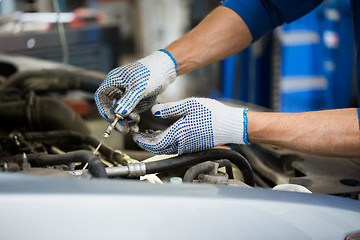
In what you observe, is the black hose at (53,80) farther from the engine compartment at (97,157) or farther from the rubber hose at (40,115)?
the rubber hose at (40,115)

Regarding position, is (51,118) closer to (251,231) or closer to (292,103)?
(251,231)

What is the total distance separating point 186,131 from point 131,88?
21 cm

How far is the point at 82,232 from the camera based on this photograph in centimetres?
66

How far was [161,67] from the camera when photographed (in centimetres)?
114

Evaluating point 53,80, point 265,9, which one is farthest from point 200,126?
point 53,80

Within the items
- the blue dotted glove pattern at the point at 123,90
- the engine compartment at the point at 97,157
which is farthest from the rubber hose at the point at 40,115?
the blue dotted glove pattern at the point at 123,90

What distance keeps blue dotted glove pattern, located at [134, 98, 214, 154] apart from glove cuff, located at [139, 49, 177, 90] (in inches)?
6.2

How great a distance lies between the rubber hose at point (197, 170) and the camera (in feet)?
3.02

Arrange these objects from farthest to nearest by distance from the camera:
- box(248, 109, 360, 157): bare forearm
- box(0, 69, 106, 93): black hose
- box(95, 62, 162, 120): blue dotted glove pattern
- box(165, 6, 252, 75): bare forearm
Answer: box(0, 69, 106, 93): black hose, box(165, 6, 252, 75): bare forearm, box(95, 62, 162, 120): blue dotted glove pattern, box(248, 109, 360, 157): bare forearm

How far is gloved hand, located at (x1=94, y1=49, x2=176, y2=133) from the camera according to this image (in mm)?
1016

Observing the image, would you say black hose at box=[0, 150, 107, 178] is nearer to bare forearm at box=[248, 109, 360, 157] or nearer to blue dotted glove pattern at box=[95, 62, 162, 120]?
blue dotted glove pattern at box=[95, 62, 162, 120]

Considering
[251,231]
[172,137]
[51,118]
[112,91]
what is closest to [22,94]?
[51,118]

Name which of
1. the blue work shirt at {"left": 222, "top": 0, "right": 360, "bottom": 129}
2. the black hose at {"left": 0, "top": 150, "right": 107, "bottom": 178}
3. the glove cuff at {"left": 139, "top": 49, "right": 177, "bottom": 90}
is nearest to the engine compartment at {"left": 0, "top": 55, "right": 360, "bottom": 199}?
the black hose at {"left": 0, "top": 150, "right": 107, "bottom": 178}

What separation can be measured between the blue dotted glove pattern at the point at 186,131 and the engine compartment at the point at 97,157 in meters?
0.03
